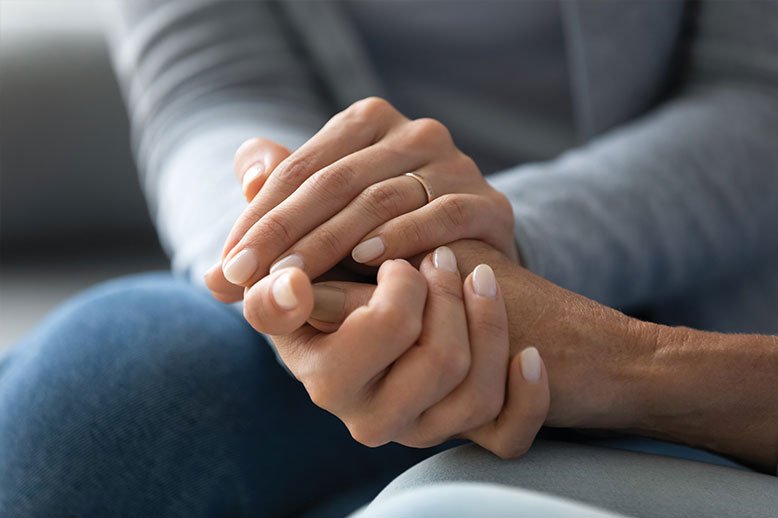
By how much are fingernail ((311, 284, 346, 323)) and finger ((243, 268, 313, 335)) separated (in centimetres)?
2

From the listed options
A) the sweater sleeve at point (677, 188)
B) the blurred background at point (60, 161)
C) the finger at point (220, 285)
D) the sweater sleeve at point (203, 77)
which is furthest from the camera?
the blurred background at point (60, 161)

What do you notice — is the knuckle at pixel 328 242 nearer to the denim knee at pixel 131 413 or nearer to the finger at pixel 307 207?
the finger at pixel 307 207

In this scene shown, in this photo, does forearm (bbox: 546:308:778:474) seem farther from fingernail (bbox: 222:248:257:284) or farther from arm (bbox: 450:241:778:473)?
fingernail (bbox: 222:248:257:284)

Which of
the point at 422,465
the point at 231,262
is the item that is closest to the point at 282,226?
the point at 231,262

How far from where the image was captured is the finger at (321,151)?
43 centimetres

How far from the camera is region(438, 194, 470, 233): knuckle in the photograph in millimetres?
429

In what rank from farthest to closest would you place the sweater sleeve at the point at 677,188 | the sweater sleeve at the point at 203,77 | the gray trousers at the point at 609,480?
1. the sweater sleeve at the point at 203,77
2. the sweater sleeve at the point at 677,188
3. the gray trousers at the point at 609,480

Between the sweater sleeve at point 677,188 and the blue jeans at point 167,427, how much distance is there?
22 centimetres

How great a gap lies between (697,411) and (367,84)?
0.53 m

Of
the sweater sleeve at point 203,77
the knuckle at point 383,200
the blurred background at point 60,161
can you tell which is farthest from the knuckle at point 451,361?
the blurred background at point 60,161

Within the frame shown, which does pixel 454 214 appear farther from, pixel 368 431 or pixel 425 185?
pixel 368 431

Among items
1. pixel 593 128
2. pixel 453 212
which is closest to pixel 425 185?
pixel 453 212

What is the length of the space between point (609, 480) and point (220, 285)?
26 centimetres

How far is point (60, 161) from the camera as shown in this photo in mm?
1059
